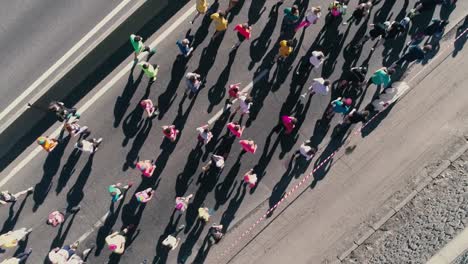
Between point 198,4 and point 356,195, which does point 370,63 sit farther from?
point 198,4

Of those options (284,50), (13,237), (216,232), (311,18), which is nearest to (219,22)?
(284,50)

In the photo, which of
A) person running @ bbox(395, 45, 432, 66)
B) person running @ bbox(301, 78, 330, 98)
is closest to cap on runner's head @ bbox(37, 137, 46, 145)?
person running @ bbox(301, 78, 330, 98)

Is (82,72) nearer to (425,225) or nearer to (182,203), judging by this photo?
(182,203)

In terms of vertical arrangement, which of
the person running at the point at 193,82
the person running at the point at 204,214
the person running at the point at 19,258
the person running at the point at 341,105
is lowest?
the person running at the point at 204,214

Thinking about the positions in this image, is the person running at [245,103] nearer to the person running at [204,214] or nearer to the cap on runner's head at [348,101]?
the cap on runner's head at [348,101]

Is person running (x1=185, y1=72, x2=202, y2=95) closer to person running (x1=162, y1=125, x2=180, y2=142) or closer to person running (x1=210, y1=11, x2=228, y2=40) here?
person running (x1=162, y1=125, x2=180, y2=142)

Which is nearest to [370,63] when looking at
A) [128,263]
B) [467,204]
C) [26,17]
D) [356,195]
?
[356,195]

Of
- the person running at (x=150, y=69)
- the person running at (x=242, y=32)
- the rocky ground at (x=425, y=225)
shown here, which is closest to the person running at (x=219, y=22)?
the person running at (x=242, y=32)
